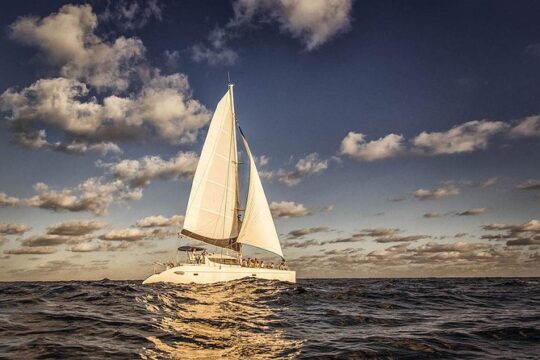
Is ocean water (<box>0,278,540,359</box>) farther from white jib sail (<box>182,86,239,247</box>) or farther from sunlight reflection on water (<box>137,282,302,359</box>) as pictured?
white jib sail (<box>182,86,239,247</box>)

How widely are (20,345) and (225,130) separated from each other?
143 feet

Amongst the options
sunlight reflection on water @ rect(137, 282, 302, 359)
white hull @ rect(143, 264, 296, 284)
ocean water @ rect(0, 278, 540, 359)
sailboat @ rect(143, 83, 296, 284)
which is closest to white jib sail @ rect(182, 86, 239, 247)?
sailboat @ rect(143, 83, 296, 284)

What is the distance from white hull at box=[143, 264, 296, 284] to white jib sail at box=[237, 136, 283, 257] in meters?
4.65

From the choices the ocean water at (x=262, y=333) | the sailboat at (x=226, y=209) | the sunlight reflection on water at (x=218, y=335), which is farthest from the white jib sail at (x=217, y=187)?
the sunlight reflection on water at (x=218, y=335)

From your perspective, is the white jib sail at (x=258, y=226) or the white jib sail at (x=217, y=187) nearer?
the white jib sail at (x=217, y=187)

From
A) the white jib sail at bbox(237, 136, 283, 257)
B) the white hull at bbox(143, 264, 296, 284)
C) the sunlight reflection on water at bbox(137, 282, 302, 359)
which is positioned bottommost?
the sunlight reflection on water at bbox(137, 282, 302, 359)

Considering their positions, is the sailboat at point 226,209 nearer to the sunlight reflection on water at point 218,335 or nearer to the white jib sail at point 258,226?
the white jib sail at point 258,226

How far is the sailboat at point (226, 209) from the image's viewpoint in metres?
47.0

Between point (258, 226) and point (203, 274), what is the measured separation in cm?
1100

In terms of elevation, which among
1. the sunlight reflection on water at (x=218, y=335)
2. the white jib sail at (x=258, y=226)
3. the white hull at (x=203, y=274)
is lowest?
the sunlight reflection on water at (x=218, y=335)

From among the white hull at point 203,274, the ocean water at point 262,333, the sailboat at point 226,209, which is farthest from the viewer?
the sailboat at point 226,209

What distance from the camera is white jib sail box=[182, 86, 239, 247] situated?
47.6m

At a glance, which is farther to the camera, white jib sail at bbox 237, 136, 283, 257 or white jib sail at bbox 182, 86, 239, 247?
white jib sail at bbox 237, 136, 283, 257

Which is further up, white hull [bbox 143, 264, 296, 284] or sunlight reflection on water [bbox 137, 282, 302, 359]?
white hull [bbox 143, 264, 296, 284]
